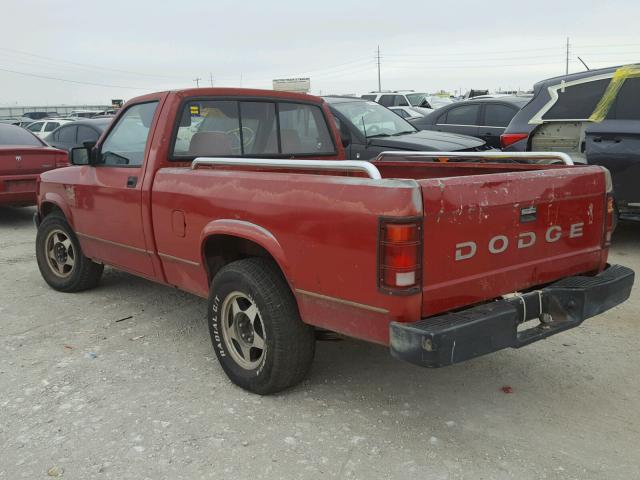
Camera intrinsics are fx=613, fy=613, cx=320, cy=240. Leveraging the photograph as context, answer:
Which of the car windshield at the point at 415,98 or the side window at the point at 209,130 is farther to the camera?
the car windshield at the point at 415,98

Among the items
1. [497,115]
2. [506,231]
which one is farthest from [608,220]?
[497,115]

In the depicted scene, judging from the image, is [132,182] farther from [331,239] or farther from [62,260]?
[331,239]

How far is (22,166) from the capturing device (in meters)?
8.94

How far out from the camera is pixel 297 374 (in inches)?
134

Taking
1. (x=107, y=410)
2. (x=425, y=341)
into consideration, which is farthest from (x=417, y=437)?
(x=107, y=410)

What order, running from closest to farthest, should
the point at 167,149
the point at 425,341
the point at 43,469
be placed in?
the point at 425,341
the point at 43,469
the point at 167,149

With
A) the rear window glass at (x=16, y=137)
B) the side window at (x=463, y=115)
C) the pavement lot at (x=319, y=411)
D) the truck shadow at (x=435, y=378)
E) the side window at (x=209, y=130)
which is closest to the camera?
the pavement lot at (x=319, y=411)

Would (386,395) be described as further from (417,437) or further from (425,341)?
(425,341)

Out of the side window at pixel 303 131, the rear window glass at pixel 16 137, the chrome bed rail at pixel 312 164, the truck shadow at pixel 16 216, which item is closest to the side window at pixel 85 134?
the rear window glass at pixel 16 137

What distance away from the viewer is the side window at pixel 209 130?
4.21 m

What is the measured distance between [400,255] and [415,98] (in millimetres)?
21028

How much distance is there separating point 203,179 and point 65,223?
2357 mm

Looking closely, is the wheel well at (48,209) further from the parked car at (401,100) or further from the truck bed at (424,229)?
the parked car at (401,100)

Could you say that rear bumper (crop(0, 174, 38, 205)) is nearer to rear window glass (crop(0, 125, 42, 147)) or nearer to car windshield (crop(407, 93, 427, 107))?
rear window glass (crop(0, 125, 42, 147))
